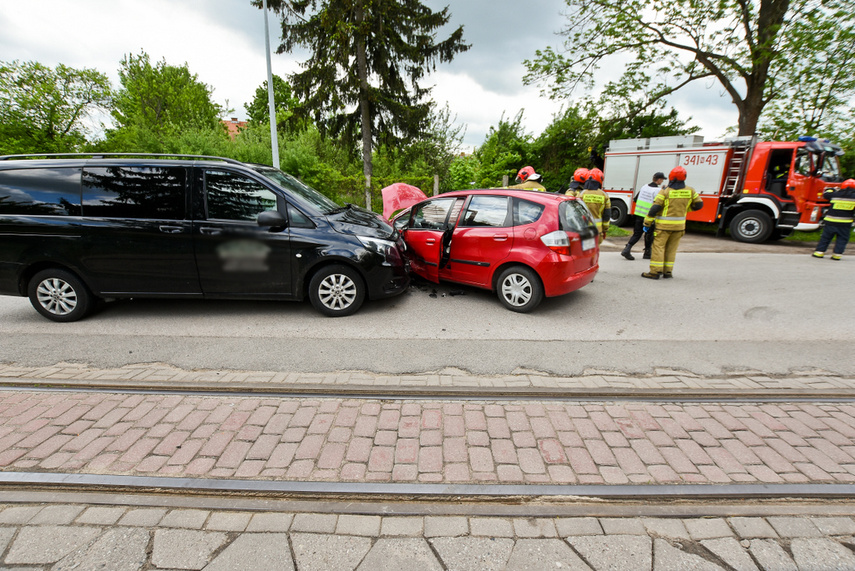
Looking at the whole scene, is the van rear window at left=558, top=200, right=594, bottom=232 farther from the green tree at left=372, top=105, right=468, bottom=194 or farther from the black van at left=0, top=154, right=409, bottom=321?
the green tree at left=372, top=105, right=468, bottom=194

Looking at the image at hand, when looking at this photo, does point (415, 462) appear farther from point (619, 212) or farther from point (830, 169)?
point (619, 212)

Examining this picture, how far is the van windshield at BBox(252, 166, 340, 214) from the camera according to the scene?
512cm

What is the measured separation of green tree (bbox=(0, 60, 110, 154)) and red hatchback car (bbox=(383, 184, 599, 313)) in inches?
821

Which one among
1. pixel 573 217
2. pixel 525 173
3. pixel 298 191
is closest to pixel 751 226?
pixel 525 173

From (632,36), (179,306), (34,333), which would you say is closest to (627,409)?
(179,306)

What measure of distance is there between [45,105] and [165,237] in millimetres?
19818

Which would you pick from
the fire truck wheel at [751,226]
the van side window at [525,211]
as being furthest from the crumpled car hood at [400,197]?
the fire truck wheel at [751,226]

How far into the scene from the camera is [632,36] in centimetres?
1625

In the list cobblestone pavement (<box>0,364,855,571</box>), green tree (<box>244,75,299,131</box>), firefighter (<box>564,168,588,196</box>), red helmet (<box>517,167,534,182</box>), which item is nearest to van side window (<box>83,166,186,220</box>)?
cobblestone pavement (<box>0,364,855,571</box>)

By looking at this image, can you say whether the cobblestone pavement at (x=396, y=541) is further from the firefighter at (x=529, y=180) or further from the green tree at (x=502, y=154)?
the green tree at (x=502, y=154)

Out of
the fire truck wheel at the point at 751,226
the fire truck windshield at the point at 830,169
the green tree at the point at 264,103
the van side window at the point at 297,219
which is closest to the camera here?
the van side window at the point at 297,219

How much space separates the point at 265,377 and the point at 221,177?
273cm

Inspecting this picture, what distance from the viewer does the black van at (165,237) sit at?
190 inches

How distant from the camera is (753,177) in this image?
11406 millimetres
